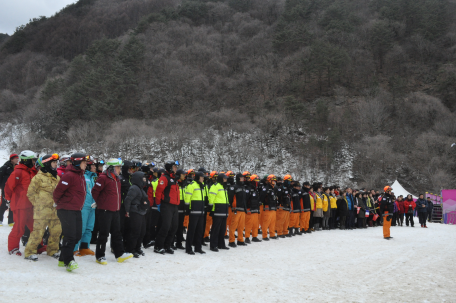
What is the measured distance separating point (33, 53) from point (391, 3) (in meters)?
86.9

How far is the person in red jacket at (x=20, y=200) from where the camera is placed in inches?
258

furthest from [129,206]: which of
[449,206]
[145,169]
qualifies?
[449,206]

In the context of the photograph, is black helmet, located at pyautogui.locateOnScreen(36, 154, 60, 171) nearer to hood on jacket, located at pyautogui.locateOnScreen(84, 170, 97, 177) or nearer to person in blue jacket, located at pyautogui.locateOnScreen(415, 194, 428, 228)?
hood on jacket, located at pyautogui.locateOnScreen(84, 170, 97, 177)

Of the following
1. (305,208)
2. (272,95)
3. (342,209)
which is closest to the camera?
(305,208)

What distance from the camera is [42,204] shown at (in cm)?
621

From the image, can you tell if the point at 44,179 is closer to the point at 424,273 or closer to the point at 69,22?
the point at 424,273

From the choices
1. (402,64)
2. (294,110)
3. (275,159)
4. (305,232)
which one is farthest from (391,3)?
(305,232)

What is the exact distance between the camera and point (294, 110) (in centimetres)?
4953

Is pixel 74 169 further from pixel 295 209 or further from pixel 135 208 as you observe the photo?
pixel 295 209

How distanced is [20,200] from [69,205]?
171 cm

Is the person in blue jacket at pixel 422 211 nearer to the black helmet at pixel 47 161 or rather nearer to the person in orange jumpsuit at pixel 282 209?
the person in orange jumpsuit at pixel 282 209

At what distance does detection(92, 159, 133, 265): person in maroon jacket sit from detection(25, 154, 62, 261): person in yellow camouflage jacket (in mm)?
741

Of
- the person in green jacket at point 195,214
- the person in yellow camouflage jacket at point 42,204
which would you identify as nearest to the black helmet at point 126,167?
the person in green jacket at point 195,214

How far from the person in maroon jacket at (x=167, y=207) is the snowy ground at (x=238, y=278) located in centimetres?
35
